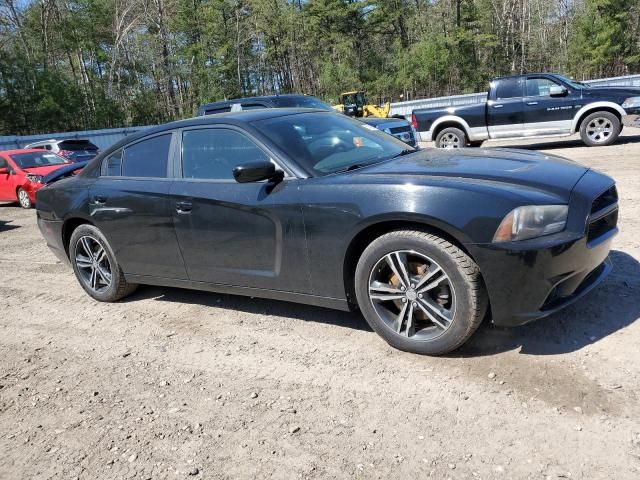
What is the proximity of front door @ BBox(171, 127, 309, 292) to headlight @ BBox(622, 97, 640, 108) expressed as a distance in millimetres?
10699

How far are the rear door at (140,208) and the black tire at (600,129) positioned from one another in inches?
426

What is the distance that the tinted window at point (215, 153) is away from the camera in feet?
12.9

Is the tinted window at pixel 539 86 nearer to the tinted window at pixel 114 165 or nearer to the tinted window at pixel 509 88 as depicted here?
the tinted window at pixel 509 88

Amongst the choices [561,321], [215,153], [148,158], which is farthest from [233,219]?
[561,321]

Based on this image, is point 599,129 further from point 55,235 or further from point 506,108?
point 55,235

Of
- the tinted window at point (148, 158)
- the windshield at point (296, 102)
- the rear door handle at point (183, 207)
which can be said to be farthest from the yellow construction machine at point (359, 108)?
the rear door handle at point (183, 207)

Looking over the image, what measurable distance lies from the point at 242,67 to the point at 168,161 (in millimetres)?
53994

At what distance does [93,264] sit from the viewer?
5.09 meters

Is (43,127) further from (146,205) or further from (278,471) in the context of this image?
(278,471)

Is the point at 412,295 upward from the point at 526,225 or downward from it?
downward

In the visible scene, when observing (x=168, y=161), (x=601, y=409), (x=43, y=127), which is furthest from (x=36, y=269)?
(x=43, y=127)

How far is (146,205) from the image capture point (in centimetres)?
439

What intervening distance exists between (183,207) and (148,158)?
0.76 m

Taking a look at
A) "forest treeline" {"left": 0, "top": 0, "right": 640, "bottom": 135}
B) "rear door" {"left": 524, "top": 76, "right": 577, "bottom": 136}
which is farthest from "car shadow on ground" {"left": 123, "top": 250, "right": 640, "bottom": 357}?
"forest treeline" {"left": 0, "top": 0, "right": 640, "bottom": 135}
